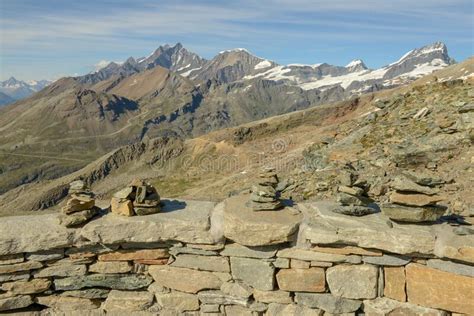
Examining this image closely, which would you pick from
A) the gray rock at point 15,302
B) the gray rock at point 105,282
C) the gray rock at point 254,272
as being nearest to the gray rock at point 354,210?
the gray rock at point 254,272

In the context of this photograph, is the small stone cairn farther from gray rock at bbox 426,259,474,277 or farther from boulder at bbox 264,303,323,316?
gray rock at bbox 426,259,474,277

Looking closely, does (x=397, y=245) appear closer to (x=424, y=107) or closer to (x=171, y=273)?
(x=171, y=273)

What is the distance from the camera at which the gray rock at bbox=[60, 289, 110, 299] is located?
829cm

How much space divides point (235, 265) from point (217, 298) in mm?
774

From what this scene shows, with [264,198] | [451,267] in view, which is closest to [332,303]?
[451,267]

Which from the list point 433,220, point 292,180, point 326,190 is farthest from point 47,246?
point 292,180

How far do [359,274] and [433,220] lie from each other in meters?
1.70

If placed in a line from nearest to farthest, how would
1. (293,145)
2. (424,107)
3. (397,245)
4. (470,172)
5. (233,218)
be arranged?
1. (397,245)
2. (233,218)
3. (470,172)
4. (424,107)
5. (293,145)

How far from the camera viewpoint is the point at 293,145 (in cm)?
6694

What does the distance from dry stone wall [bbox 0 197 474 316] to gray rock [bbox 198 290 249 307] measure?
0.02 m

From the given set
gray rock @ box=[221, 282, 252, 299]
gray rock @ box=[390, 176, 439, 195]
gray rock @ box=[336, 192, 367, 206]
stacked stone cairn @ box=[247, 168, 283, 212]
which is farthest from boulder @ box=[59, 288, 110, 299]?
gray rock @ box=[390, 176, 439, 195]

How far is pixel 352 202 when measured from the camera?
806 cm

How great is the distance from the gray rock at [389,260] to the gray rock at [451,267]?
0.39 metres

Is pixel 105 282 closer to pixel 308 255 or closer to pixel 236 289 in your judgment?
pixel 236 289
